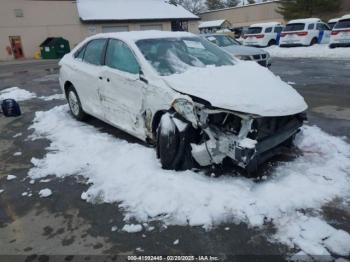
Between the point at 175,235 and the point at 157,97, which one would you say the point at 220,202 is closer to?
the point at 175,235

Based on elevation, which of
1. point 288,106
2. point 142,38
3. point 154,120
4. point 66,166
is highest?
point 142,38

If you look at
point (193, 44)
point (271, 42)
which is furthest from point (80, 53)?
point (271, 42)

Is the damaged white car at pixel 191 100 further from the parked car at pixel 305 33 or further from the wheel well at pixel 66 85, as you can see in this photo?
the parked car at pixel 305 33

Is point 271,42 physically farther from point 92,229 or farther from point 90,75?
point 92,229

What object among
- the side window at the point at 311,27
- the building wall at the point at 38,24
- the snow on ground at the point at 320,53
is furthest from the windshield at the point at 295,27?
the building wall at the point at 38,24

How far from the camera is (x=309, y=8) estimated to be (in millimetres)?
33906

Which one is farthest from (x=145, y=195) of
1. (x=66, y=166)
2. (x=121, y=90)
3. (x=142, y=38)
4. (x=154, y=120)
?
(x=142, y=38)

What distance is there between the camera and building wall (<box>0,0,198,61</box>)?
29.6m

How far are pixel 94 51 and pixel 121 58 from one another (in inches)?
40.8

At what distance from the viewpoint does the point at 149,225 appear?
10.6 feet

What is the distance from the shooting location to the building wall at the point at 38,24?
2958cm

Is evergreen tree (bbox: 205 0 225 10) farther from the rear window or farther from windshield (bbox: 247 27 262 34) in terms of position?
the rear window

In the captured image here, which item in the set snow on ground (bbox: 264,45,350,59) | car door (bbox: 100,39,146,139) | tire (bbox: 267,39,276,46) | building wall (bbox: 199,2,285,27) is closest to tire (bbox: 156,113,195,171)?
car door (bbox: 100,39,146,139)

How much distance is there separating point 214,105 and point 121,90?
1740 mm
